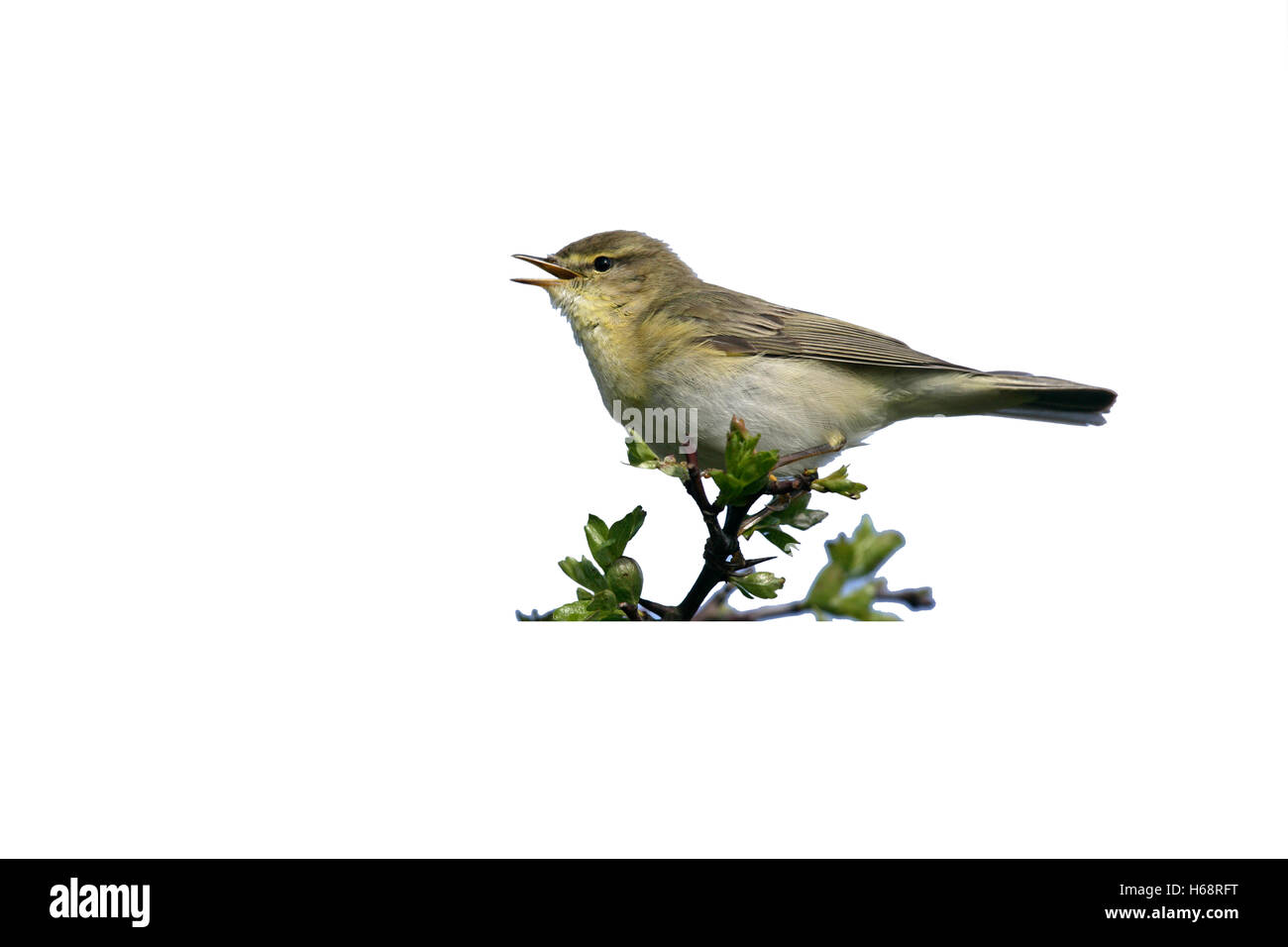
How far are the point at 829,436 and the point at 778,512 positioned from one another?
3.28 feet

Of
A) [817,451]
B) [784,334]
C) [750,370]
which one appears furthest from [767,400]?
[784,334]

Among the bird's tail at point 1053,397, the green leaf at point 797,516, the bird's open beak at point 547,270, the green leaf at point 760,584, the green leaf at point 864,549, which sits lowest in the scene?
the green leaf at point 760,584

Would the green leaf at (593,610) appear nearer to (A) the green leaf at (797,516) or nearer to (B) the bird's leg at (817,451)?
(A) the green leaf at (797,516)

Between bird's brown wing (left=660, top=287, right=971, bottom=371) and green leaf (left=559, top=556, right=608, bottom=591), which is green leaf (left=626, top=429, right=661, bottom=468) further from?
bird's brown wing (left=660, top=287, right=971, bottom=371)

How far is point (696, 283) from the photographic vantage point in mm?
5527

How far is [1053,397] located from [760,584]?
2.01 m

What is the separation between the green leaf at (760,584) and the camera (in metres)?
3.75

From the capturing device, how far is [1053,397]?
15.5 ft

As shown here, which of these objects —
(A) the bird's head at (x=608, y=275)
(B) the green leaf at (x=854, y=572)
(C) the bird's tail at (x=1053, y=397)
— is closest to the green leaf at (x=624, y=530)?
(B) the green leaf at (x=854, y=572)

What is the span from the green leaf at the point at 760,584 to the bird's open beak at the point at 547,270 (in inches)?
81.9

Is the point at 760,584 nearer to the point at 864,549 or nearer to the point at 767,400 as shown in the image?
the point at 864,549

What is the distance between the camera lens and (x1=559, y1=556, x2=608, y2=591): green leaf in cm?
392

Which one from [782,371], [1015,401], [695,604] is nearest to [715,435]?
[782,371]
